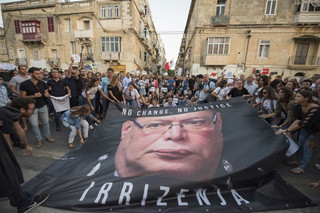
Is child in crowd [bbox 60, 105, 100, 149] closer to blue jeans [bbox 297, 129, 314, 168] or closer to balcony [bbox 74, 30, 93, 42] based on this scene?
blue jeans [bbox 297, 129, 314, 168]

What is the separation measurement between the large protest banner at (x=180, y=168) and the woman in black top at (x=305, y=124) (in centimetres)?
48

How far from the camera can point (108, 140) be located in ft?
10.00

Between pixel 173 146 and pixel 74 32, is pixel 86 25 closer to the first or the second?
pixel 74 32

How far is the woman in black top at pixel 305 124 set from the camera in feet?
8.32

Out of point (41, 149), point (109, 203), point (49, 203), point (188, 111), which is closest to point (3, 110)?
point (49, 203)

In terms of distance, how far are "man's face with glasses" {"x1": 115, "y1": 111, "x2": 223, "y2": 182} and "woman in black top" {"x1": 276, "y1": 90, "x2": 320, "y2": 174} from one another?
1300 millimetres

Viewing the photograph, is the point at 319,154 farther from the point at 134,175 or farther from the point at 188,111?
the point at 134,175

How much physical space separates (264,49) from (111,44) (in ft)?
56.5

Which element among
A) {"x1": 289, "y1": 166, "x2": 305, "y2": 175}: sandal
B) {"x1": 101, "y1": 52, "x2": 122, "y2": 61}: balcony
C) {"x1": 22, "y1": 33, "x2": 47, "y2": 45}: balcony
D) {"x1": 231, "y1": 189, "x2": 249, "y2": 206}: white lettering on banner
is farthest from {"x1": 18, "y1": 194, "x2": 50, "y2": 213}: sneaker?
{"x1": 22, "y1": 33, "x2": 47, "y2": 45}: balcony

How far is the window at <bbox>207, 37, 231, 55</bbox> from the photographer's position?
15.0 meters

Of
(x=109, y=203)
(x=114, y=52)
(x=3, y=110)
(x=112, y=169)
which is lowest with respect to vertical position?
(x=109, y=203)

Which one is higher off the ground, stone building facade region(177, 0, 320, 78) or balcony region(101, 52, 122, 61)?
stone building facade region(177, 0, 320, 78)

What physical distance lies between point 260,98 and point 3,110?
5176 mm

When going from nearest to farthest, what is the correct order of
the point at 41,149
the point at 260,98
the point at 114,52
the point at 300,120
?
the point at 300,120, the point at 41,149, the point at 260,98, the point at 114,52
